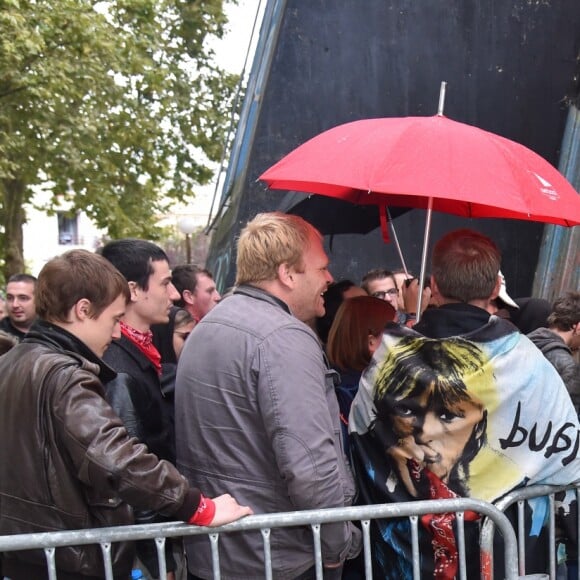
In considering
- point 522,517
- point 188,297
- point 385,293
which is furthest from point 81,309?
point 385,293

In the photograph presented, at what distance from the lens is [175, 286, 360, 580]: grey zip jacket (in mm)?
2738

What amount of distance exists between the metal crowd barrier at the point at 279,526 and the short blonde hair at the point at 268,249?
0.86 metres

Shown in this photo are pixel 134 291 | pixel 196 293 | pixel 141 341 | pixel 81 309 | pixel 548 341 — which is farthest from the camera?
pixel 196 293

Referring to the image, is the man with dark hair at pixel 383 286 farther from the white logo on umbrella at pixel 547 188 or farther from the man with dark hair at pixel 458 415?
the man with dark hair at pixel 458 415

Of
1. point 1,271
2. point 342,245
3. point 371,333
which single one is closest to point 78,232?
point 1,271

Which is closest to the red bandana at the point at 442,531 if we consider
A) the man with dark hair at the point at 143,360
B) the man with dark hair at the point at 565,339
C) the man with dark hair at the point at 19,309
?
the man with dark hair at the point at 143,360

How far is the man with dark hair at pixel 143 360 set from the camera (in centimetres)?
316

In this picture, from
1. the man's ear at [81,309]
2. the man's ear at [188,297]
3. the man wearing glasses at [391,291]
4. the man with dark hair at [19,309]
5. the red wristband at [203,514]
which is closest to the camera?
the red wristband at [203,514]

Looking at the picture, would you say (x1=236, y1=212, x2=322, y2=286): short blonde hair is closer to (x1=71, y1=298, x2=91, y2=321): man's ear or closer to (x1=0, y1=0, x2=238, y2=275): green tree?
(x1=71, y1=298, x2=91, y2=321): man's ear

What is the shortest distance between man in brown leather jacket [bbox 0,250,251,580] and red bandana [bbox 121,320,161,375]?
56 cm

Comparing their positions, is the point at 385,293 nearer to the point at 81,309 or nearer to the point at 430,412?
the point at 430,412

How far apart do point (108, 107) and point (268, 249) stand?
1454cm

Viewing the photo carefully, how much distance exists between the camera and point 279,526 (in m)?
2.73

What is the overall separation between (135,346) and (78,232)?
169 feet
